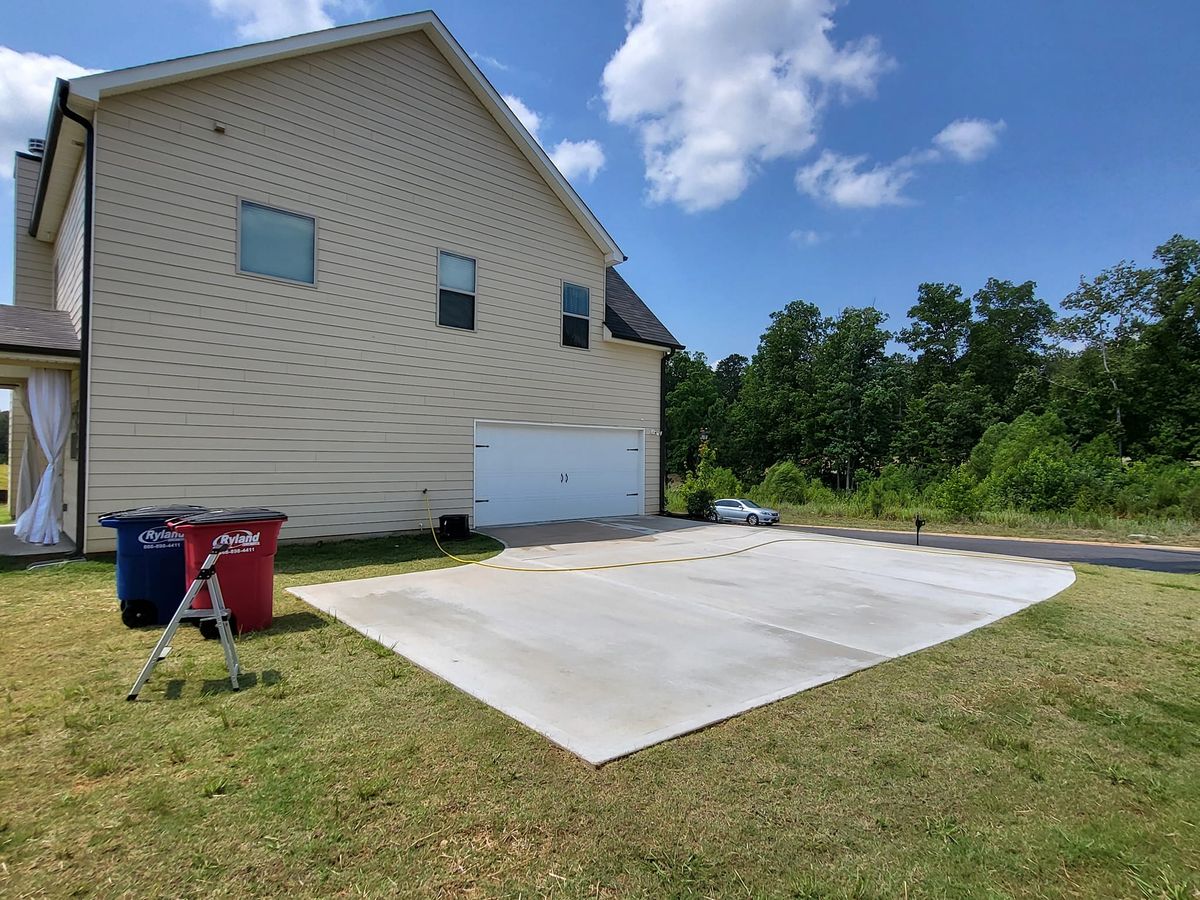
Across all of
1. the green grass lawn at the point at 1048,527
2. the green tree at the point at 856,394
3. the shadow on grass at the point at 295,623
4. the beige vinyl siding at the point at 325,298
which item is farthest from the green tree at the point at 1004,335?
the shadow on grass at the point at 295,623

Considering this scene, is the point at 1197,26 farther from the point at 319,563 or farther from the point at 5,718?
the point at 5,718

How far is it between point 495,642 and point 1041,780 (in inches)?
132

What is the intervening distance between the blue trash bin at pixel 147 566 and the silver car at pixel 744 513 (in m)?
16.0

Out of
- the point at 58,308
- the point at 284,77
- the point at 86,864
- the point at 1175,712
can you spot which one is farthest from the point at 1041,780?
the point at 58,308

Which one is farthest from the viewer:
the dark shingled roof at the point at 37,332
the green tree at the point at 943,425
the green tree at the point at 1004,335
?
the green tree at the point at 1004,335

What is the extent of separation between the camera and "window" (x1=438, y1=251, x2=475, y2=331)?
10219mm

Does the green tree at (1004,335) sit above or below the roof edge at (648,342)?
above

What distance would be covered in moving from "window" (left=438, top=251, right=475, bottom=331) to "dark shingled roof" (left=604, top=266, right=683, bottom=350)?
3.20m

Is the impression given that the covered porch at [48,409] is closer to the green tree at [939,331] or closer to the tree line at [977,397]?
the tree line at [977,397]

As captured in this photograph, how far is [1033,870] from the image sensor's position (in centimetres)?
206

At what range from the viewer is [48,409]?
801 centimetres

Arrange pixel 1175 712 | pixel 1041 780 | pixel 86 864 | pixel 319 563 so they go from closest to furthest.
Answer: pixel 86 864 → pixel 1041 780 → pixel 1175 712 → pixel 319 563

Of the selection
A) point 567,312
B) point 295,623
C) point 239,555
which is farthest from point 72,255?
point 295,623

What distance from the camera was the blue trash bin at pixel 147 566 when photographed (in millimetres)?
4578
